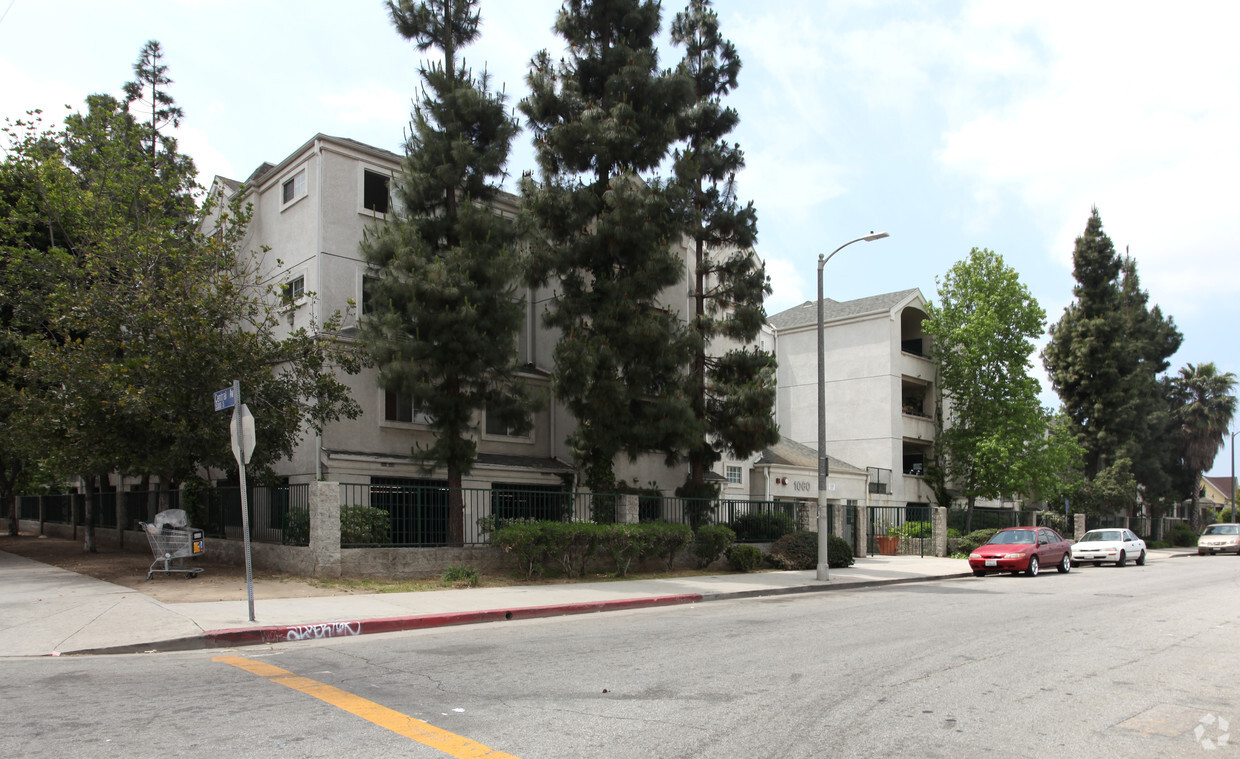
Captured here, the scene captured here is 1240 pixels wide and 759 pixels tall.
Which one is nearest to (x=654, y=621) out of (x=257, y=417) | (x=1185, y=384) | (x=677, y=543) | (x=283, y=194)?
(x=677, y=543)

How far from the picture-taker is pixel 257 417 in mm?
17359

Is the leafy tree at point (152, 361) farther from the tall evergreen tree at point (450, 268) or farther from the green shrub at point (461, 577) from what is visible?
the green shrub at point (461, 577)

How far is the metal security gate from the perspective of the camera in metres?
31.5

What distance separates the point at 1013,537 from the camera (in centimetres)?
2445

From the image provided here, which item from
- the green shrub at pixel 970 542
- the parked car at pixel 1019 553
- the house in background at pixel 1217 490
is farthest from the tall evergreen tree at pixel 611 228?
the house in background at pixel 1217 490

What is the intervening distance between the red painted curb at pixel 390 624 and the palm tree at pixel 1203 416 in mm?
55268

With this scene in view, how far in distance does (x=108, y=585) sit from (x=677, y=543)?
38.5ft

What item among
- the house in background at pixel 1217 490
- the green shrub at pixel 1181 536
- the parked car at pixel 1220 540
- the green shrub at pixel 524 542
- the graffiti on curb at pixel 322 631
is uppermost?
the green shrub at pixel 524 542

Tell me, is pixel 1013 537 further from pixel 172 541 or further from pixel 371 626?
pixel 172 541

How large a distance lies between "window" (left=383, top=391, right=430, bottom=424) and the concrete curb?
29.7ft

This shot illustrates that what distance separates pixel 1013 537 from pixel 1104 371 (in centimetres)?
2769

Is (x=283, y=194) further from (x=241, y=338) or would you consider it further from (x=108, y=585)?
(x=108, y=585)

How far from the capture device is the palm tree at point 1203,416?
55.6m

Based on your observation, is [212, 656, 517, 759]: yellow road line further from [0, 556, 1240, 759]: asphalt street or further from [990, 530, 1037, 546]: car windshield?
[990, 530, 1037, 546]: car windshield
